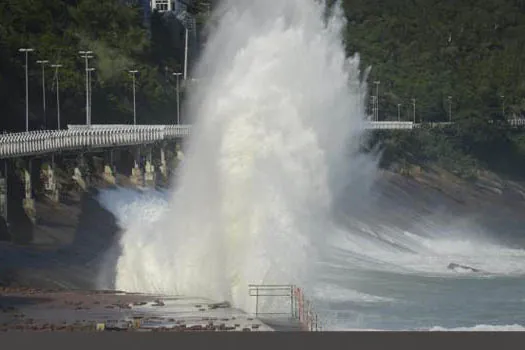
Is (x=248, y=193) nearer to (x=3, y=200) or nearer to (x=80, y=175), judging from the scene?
(x=3, y=200)

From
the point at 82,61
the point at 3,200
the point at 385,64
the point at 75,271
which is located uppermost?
the point at 82,61

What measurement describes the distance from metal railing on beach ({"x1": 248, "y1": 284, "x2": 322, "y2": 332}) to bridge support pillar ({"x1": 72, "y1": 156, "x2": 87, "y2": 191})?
91.4 ft

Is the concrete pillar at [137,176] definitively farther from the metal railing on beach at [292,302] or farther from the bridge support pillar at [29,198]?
the metal railing on beach at [292,302]

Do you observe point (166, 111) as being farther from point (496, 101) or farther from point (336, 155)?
point (496, 101)

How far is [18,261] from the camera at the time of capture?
45.1 m

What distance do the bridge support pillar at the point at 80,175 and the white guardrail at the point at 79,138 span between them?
80cm

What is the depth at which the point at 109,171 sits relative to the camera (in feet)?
223

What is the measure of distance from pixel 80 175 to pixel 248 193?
2533 centimetres

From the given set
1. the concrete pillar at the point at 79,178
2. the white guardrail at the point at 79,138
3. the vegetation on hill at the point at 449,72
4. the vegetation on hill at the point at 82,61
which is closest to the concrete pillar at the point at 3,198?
the white guardrail at the point at 79,138

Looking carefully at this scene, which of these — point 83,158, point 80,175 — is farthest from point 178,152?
point 80,175

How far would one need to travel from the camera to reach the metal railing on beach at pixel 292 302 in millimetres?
31969

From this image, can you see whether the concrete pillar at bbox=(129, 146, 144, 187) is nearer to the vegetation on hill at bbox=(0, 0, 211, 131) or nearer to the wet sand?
the wet sand

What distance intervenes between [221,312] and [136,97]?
214 feet

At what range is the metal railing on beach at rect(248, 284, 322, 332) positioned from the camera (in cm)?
3197
